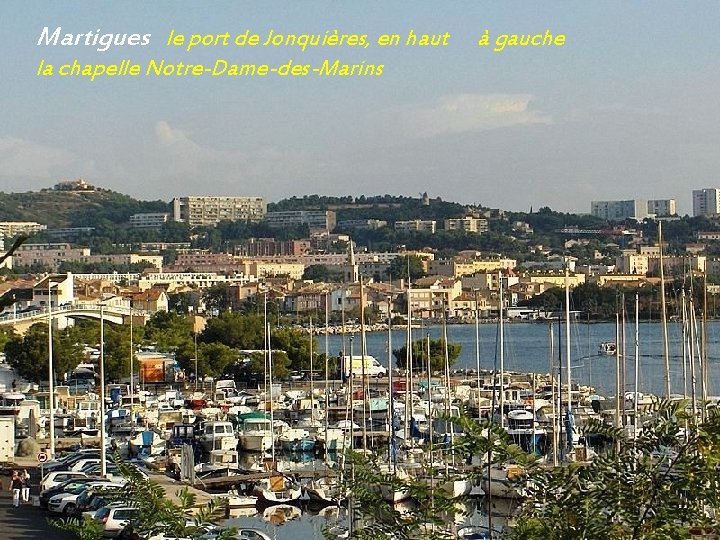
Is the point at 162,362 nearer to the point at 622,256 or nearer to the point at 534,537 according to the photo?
the point at 534,537

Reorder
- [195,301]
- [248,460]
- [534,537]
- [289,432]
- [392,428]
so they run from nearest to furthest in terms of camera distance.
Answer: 1. [534,537]
2. [392,428]
3. [248,460]
4. [289,432]
5. [195,301]

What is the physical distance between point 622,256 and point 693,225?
2186cm

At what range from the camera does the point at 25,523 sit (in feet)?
42.0

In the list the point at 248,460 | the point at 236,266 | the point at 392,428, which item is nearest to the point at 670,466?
the point at 392,428

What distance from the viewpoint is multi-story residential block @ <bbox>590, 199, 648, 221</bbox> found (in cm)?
19375

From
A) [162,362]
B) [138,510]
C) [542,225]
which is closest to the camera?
[138,510]

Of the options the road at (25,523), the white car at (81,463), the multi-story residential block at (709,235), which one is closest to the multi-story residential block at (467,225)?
the multi-story residential block at (709,235)

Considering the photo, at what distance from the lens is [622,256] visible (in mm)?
131875

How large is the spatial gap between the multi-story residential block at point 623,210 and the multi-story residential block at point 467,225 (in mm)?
36477

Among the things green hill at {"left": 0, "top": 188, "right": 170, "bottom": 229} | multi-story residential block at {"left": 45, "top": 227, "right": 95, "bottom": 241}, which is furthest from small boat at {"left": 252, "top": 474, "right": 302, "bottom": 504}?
green hill at {"left": 0, "top": 188, "right": 170, "bottom": 229}

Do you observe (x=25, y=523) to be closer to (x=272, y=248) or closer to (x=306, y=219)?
(x=272, y=248)

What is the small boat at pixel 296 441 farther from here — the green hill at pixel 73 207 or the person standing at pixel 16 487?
the green hill at pixel 73 207

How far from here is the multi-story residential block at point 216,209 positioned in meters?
178

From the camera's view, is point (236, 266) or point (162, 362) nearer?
point (162, 362)
